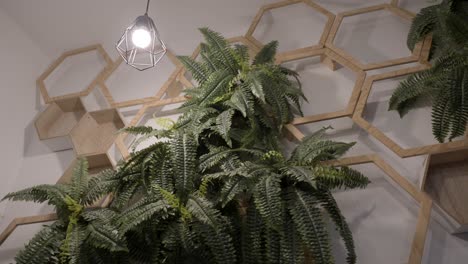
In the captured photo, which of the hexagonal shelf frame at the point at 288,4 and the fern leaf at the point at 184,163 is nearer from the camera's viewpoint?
the fern leaf at the point at 184,163

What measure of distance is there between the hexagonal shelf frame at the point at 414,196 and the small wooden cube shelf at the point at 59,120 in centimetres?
199

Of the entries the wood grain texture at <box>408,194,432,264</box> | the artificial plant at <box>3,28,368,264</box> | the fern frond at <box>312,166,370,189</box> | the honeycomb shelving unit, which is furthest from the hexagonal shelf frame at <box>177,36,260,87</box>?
the wood grain texture at <box>408,194,432,264</box>

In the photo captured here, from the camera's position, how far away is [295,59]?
10.2 ft

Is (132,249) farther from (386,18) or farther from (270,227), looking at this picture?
(386,18)

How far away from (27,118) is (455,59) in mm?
3315

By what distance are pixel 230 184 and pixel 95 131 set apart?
1.62 metres

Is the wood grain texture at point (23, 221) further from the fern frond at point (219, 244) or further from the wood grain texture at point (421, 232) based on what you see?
the wood grain texture at point (421, 232)

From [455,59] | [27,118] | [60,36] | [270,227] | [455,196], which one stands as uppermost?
[60,36]

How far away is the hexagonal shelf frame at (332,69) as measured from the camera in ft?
9.02

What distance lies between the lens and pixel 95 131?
3.44m

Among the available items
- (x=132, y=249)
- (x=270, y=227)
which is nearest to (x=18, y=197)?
(x=132, y=249)

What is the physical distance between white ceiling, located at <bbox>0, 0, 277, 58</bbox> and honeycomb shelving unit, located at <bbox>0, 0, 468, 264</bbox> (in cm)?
19

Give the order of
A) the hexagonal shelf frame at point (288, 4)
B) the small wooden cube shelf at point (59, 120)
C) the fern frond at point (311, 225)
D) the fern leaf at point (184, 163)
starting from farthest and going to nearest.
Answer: the small wooden cube shelf at point (59, 120), the hexagonal shelf frame at point (288, 4), the fern leaf at point (184, 163), the fern frond at point (311, 225)

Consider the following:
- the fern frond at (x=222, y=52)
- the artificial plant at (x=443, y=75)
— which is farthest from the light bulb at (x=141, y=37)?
the artificial plant at (x=443, y=75)
